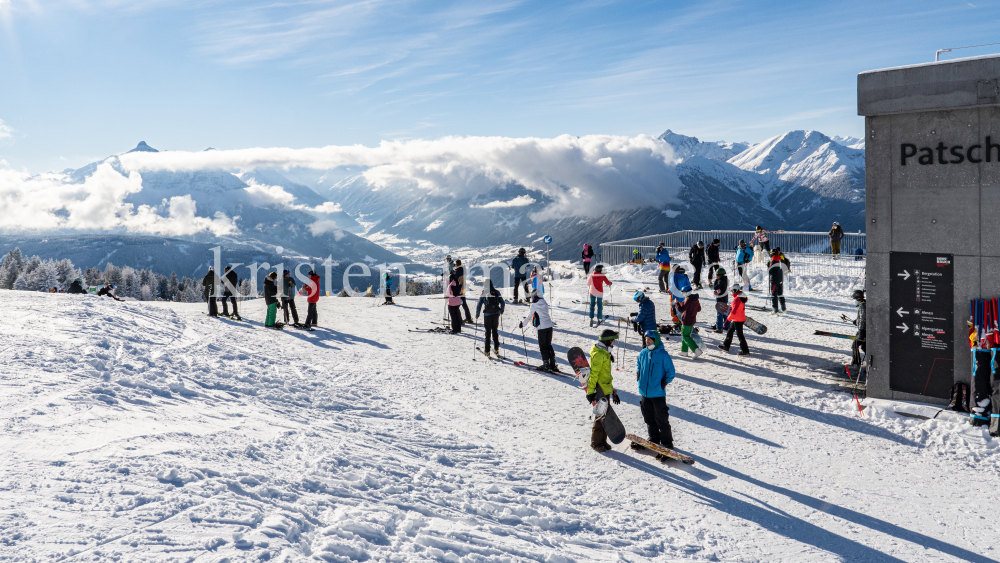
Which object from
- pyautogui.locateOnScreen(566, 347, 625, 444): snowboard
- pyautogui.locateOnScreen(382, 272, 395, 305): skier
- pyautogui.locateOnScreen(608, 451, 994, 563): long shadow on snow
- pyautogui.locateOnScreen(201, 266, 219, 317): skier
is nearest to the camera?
pyautogui.locateOnScreen(608, 451, 994, 563): long shadow on snow

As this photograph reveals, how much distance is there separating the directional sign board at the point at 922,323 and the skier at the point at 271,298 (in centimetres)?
1522

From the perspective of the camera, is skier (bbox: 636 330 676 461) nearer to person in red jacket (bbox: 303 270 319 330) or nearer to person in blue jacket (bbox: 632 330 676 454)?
person in blue jacket (bbox: 632 330 676 454)

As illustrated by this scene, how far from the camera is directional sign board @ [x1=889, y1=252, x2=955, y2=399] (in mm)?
9703

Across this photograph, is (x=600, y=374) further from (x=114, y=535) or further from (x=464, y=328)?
(x=464, y=328)

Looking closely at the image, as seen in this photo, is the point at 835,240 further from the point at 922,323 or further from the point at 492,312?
the point at 492,312

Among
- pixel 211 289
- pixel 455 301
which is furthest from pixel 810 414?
pixel 211 289

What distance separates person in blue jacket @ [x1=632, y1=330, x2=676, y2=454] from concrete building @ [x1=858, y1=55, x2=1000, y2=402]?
504 centimetres

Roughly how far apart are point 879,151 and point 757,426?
553cm

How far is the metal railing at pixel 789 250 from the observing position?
984 inches

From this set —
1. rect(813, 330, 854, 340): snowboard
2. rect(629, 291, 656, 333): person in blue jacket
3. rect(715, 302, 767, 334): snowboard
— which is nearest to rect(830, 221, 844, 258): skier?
rect(813, 330, 854, 340): snowboard

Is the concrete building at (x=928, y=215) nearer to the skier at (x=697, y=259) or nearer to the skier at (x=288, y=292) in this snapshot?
the skier at (x=697, y=259)

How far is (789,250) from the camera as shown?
3069cm

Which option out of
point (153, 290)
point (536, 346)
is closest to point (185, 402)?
point (536, 346)

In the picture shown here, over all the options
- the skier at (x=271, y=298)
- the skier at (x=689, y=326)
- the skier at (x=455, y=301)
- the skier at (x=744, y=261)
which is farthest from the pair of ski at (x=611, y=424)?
the skier at (x=744, y=261)
